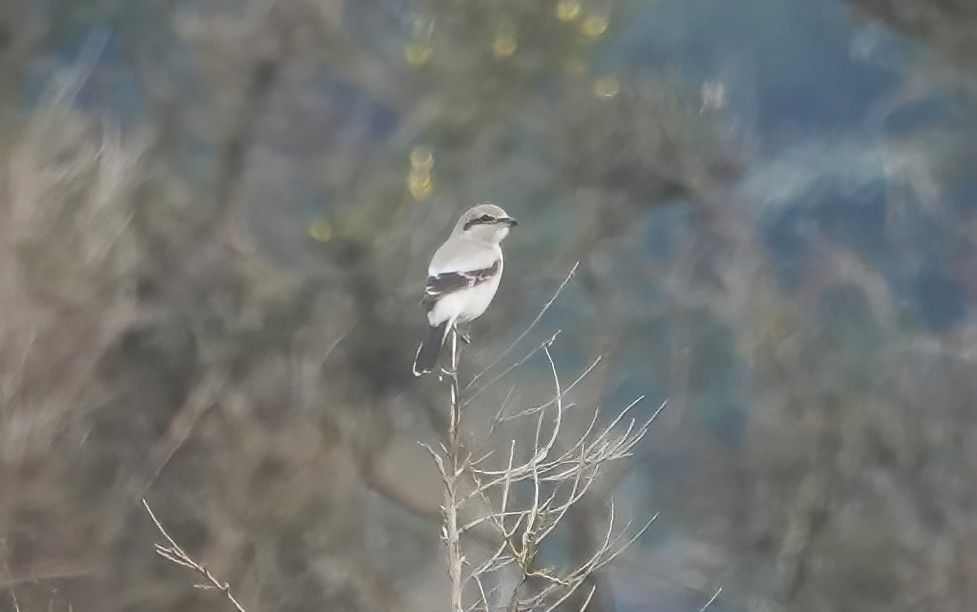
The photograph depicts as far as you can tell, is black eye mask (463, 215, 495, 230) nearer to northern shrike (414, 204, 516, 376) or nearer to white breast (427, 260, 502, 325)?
northern shrike (414, 204, 516, 376)

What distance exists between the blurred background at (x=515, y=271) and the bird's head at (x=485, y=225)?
0.32 m

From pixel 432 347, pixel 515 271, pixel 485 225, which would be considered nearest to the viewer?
pixel 432 347

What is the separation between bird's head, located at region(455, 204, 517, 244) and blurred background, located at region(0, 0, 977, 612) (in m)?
0.32

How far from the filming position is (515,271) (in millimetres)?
2781

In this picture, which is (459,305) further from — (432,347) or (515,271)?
(515,271)

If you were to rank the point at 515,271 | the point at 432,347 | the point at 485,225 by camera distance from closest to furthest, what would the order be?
the point at 432,347
the point at 485,225
the point at 515,271

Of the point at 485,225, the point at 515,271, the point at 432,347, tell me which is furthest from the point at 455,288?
the point at 515,271

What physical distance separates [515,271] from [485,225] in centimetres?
34

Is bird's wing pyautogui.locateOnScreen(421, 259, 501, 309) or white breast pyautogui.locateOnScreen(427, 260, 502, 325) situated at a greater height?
bird's wing pyautogui.locateOnScreen(421, 259, 501, 309)

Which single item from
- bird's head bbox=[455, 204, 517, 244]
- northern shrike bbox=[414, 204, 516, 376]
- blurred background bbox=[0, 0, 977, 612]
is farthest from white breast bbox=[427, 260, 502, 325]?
blurred background bbox=[0, 0, 977, 612]

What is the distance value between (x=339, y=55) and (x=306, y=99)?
14 centimetres

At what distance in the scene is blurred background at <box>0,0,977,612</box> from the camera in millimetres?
2676

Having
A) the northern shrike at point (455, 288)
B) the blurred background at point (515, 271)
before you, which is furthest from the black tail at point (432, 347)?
the blurred background at point (515, 271)

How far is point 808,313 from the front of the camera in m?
2.73
